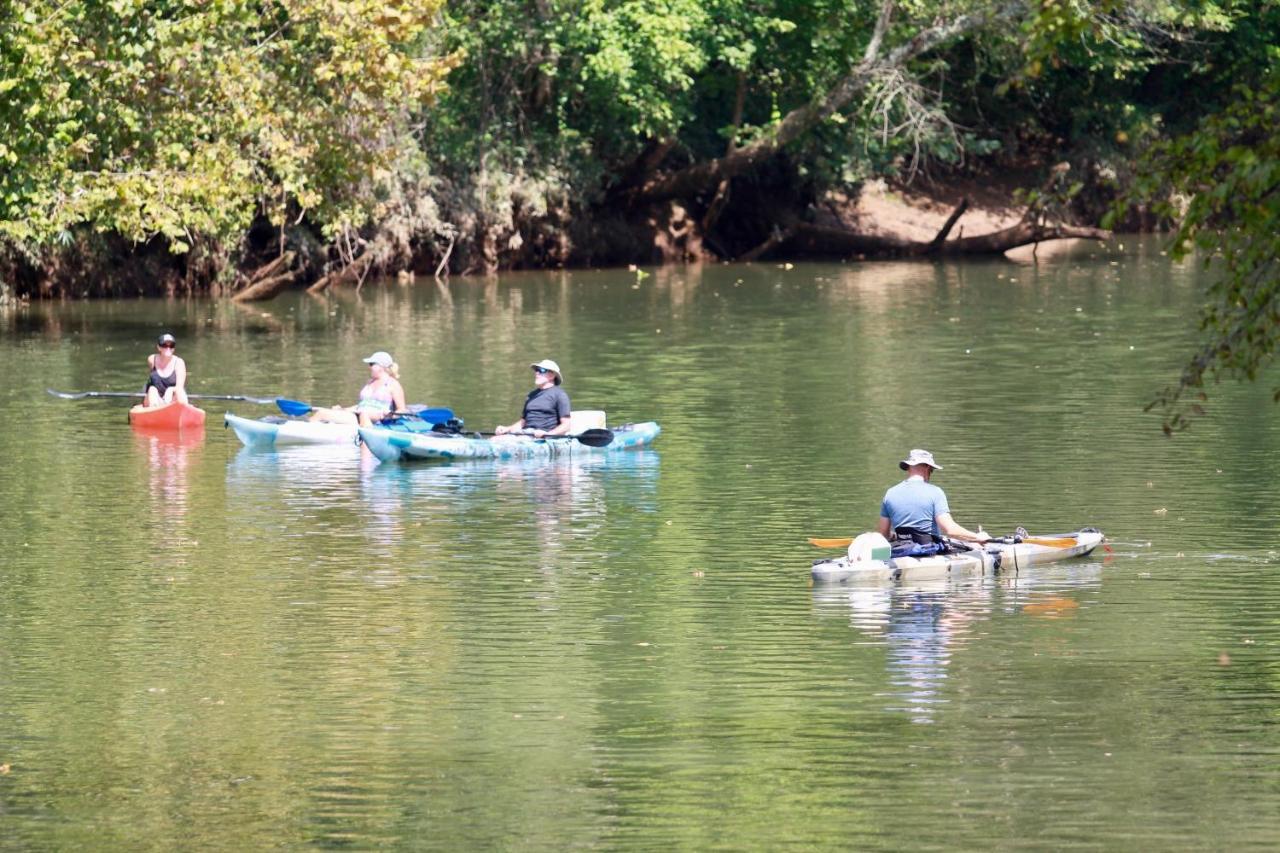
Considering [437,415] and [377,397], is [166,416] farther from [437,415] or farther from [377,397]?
[437,415]

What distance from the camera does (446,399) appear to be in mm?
29719

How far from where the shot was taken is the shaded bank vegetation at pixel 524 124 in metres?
32.1

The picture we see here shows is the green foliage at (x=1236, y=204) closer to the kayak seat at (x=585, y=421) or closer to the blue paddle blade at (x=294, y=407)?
the kayak seat at (x=585, y=421)

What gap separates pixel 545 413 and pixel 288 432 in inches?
120

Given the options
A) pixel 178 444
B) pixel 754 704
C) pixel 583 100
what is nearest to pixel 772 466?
pixel 178 444

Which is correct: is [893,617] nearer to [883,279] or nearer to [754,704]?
[754,704]

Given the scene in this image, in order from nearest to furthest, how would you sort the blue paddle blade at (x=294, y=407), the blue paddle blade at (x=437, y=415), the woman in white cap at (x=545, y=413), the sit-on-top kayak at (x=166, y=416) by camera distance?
A: the woman in white cap at (x=545, y=413)
the blue paddle blade at (x=437, y=415)
the blue paddle blade at (x=294, y=407)
the sit-on-top kayak at (x=166, y=416)

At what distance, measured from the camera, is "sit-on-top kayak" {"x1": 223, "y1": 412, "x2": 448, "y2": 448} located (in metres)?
25.5

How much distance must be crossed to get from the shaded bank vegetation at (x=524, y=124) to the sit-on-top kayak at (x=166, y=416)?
297 centimetres

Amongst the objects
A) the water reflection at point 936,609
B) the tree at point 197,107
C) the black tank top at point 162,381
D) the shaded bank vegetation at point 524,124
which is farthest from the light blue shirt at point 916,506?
the black tank top at point 162,381

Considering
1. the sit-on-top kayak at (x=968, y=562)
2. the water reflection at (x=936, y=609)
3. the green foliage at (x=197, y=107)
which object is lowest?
the water reflection at (x=936, y=609)

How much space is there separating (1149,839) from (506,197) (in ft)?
142

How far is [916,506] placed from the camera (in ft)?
55.8

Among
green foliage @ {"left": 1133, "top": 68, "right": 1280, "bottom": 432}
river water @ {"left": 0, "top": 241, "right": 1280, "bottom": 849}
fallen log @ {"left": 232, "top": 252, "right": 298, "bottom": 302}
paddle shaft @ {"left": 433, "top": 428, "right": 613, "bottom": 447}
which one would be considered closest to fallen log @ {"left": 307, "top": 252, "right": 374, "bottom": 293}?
fallen log @ {"left": 232, "top": 252, "right": 298, "bottom": 302}
